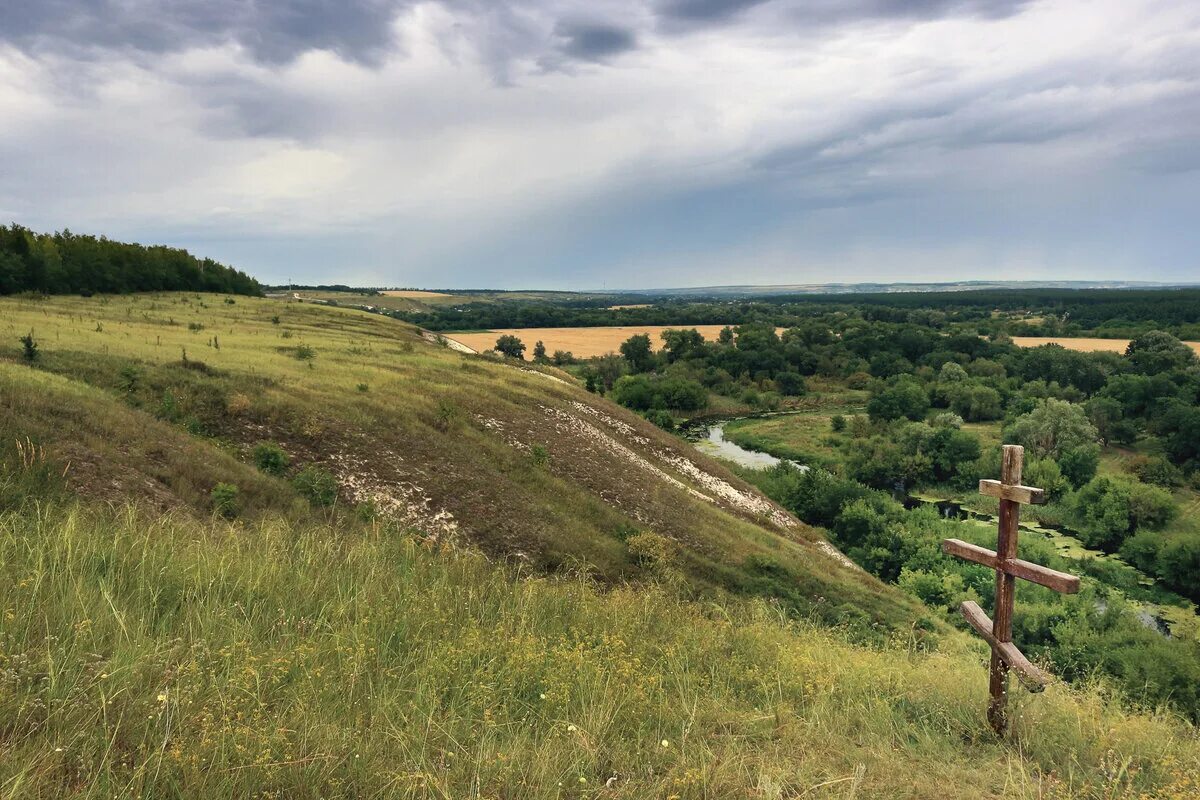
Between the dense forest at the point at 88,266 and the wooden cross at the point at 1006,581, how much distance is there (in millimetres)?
59171

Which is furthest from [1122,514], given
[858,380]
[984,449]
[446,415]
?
[858,380]

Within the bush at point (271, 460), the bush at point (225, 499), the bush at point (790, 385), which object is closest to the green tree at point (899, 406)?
the bush at point (790, 385)

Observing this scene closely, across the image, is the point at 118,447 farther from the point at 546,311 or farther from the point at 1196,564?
the point at 546,311

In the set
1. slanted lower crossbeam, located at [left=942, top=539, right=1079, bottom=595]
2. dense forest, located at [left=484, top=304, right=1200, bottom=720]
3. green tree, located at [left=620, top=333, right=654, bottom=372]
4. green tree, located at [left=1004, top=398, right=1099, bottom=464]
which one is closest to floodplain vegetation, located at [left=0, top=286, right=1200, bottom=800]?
slanted lower crossbeam, located at [left=942, top=539, right=1079, bottom=595]

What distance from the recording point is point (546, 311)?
17975 cm

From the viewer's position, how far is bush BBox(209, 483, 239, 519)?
12.2m

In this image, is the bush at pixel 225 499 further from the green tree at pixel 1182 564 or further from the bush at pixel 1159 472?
the bush at pixel 1159 472

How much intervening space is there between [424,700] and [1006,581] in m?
6.22

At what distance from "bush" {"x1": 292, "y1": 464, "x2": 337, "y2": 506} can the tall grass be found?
298 inches

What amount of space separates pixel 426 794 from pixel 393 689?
1.42 m

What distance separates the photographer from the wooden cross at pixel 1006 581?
618 centimetres

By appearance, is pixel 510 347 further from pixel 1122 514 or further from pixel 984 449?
pixel 1122 514

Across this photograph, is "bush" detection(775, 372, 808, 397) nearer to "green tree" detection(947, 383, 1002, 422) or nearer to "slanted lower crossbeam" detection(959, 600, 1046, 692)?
"green tree" detection(947, 383, 1002, 422)

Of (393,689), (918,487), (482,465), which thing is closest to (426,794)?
(393,689)
